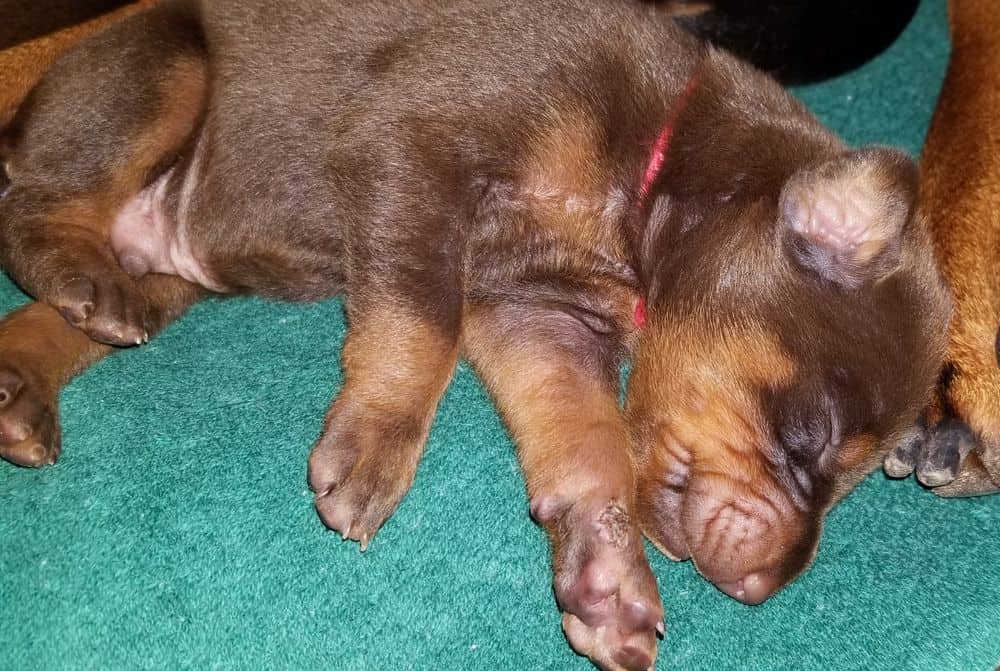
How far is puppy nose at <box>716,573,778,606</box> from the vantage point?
262 cm

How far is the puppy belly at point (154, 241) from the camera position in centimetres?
335

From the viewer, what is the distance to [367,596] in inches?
103

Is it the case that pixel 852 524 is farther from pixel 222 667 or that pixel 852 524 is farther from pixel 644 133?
pixel 222 667

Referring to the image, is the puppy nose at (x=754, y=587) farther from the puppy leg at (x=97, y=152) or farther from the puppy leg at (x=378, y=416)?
the puppy leg at (x=97, y=152)

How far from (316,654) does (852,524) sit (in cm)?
160

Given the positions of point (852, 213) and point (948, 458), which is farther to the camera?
point (948, 458)

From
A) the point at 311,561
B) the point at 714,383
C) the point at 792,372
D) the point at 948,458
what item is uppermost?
the point at 792,372

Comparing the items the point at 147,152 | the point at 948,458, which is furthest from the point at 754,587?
the point at 147,152

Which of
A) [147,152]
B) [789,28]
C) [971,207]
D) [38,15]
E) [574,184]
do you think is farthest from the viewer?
[789,28]

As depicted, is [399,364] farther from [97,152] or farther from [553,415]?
[97,152]

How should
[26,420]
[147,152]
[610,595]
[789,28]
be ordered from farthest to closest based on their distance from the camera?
[789,28] → [147,152] → [26,420] → [610,595]

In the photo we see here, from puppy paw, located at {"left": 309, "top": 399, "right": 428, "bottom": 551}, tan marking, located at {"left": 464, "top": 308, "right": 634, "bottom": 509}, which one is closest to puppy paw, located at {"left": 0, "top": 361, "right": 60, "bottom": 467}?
puppy paw, located at {"left": 309, "top": 399, "right": 428, "bottom": 551}

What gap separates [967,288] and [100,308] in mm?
2559

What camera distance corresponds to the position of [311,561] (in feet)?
8.73
